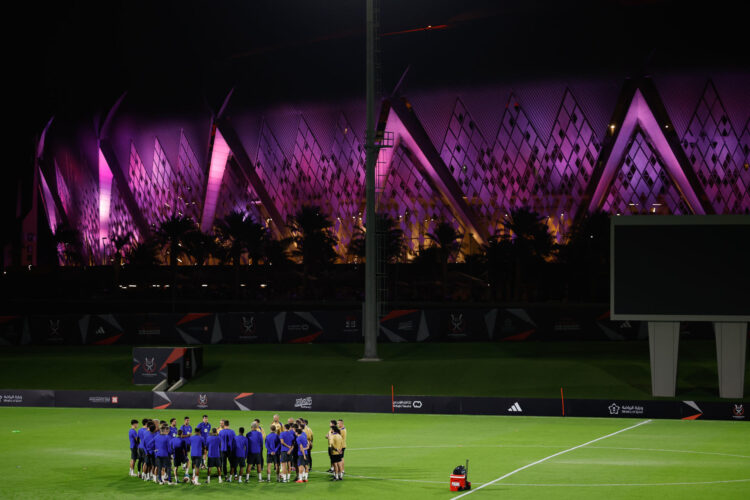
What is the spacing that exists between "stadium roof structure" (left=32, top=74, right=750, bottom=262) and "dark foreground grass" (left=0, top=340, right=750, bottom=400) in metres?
45.6

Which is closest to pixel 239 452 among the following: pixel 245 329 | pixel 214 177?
pixel 245 329

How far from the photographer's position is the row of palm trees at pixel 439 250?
7838 centimetres

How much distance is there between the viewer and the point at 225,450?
1959 centimetres

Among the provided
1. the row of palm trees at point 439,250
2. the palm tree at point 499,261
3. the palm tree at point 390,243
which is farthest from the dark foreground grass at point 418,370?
the palm tree at point 390,243

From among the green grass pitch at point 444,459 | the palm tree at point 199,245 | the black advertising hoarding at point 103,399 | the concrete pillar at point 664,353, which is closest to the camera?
the green grass pitch at point 444,459

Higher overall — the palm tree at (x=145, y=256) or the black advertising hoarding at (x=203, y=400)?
the palm tree at (x=145, y=256)

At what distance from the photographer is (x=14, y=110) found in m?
119

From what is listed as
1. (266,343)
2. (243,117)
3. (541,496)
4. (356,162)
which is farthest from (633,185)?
(541,496)

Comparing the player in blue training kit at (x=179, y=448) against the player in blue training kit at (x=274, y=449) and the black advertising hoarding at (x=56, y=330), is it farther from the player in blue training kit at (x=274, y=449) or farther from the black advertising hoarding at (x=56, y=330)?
the black advertising hoarding at (x=56, y=330)

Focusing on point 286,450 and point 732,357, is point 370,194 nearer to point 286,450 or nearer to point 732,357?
point 732,357

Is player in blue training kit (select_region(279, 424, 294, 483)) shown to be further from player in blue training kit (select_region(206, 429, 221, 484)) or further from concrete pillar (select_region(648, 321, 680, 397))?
concrete pillar (select_region(648, 321, 680, 397))

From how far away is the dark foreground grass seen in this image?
117 feet

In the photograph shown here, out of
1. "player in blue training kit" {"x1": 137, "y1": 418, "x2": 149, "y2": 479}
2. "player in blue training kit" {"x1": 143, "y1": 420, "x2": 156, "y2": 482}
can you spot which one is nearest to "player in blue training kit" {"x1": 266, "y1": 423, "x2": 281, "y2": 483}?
"player in blue training kit" {"x1": 143, "y1": 420, "x2": 156, "y2": 482}

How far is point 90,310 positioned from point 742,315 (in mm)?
55438
